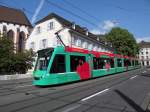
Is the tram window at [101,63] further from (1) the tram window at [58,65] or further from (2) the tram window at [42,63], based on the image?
(2) the tram window at [42,63]

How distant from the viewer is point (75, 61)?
17188mm

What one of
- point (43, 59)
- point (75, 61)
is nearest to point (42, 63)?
point (43, 59)

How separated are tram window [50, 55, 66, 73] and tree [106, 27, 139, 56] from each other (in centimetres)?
5108

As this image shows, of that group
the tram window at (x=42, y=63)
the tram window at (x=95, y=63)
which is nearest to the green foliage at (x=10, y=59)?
the tram window at (x=95, y=63)

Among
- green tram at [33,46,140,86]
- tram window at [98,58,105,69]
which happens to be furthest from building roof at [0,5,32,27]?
green tram at [33,46,140,86]

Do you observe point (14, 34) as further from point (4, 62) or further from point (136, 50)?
point (136, 50)

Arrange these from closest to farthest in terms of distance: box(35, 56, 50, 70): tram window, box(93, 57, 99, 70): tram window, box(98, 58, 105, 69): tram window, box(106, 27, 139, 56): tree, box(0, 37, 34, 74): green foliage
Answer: box(35, 56, 50, 70): tram window → box(93, 57, 99, 70): tram window → box(98, 58, 105, 69): tram window → box(0, 37, 34, 74): green foliage → box(106, 27, 139, 56): tree

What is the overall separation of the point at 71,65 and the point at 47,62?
2.53 metres

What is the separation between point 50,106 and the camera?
813 cm

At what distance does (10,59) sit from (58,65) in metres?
15.1

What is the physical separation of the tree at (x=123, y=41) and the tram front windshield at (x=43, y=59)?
51563 mm

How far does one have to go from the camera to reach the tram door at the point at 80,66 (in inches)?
660

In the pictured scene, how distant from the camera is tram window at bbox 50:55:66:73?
47.0 ft

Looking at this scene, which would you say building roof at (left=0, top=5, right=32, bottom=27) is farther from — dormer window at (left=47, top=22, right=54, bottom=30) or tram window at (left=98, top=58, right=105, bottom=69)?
tram window at (left=98, top=58, right=105, bottom=69)
